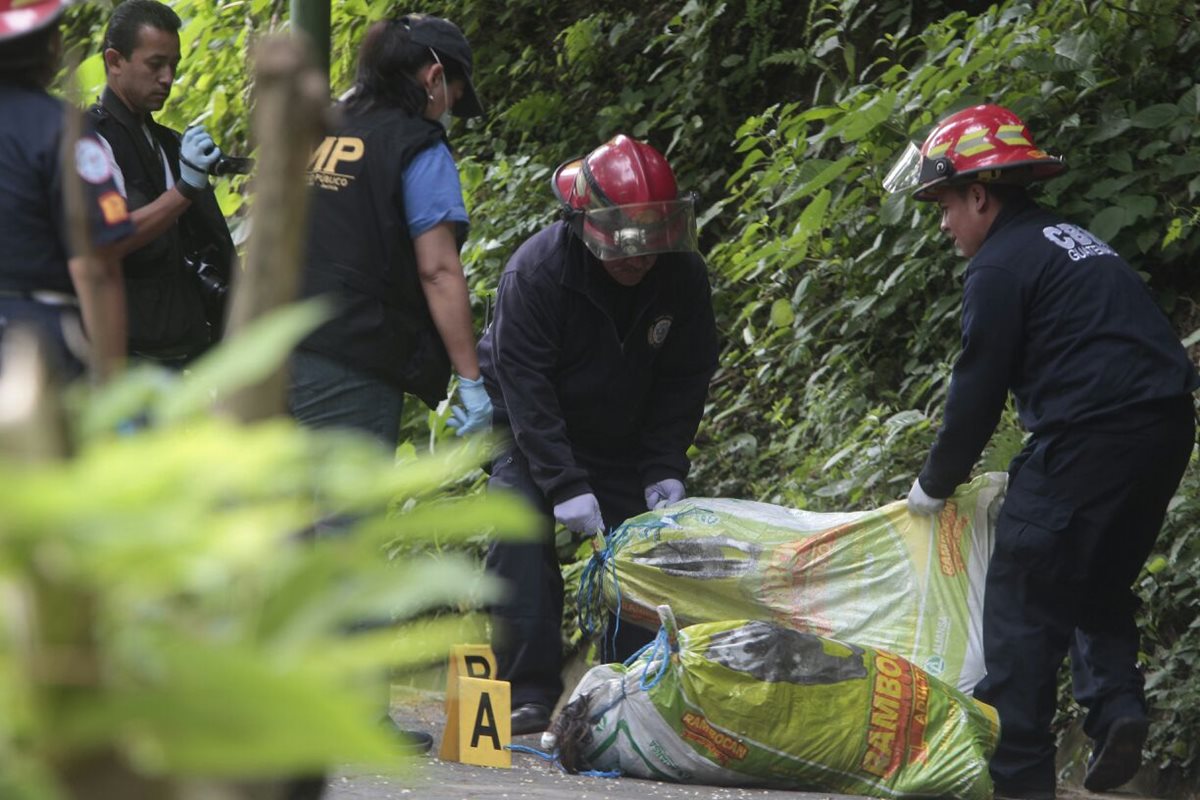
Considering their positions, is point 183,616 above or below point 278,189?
below

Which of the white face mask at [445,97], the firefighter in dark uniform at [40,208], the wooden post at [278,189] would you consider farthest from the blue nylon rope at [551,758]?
the wooden post at [278,189]

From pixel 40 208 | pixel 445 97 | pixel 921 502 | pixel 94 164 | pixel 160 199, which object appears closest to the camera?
pixel 94 164

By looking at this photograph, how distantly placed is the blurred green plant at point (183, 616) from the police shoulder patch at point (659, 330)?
5407mm

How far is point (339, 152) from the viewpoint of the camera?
506 cm

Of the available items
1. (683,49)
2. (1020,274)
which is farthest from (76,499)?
(683,49)

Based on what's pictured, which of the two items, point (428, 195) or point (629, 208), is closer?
point (428, 195)

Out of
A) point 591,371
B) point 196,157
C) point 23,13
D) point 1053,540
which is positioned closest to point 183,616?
point 23,13

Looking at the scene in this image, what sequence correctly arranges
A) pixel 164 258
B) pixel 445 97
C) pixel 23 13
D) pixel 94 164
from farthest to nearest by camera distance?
1. pixel 445 97
2. pixel 164 258
3. pixel 94 164
4. pixel 23 13

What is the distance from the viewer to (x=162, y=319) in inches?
192

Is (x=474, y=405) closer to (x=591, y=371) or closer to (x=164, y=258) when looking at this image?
(x=591, y=371)

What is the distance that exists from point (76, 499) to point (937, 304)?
279 inches

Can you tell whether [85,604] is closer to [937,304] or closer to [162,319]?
[162,319]

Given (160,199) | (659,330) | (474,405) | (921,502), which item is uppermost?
(160,199)

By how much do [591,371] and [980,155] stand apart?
146cm
